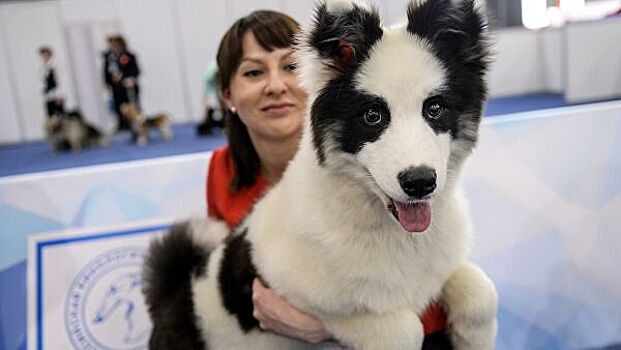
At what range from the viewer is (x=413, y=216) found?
1.20m

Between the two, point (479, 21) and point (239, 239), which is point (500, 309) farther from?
point (479, 21)

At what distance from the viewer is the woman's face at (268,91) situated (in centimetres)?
189

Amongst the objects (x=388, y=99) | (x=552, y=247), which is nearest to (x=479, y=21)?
(x=388, y=99)

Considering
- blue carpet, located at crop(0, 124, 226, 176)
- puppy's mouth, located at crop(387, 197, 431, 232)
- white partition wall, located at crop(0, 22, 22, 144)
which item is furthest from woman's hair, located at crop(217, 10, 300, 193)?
white partition wall, located at crop(0, 22, 22, 144)

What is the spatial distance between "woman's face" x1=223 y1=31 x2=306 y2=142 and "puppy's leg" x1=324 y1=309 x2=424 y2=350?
2.69 feet

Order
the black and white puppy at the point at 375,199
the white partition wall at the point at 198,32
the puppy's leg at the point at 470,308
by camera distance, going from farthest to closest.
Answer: the white partition wall at the point at 198,32, the puppy's leg at the point at 470,308, the black and white puppy at the point at 375,199

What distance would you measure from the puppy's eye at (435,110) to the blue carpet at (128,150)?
5.74 meters

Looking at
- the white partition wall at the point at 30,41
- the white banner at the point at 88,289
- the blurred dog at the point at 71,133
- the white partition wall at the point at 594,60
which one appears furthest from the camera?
the white partition wall at the point at 30,41

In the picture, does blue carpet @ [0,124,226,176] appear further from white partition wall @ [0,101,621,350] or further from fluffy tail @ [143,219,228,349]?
fluffy tail @ [143,219,228,349]

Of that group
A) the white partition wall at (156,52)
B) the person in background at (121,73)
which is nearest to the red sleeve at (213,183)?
the person in background at (121,73)

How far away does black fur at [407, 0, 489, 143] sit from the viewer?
3.99ft

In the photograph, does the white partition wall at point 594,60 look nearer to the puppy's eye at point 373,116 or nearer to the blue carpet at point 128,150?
the blue carpet at point 128,150

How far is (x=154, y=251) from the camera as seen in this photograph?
1762 millimetres

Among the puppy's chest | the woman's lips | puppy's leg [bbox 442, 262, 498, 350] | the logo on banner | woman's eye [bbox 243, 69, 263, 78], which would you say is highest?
woman's eye [bbox 243, 69, 263, 78]
